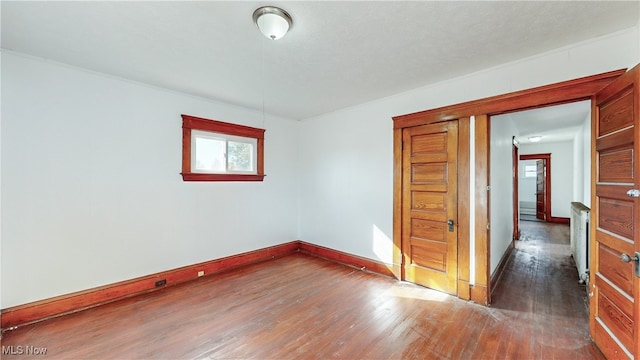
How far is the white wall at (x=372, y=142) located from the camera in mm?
2266

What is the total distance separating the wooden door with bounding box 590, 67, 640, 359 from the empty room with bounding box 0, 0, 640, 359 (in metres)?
0.02

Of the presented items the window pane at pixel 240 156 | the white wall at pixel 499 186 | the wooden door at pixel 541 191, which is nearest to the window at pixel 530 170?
the wooden door at pixel 541 191

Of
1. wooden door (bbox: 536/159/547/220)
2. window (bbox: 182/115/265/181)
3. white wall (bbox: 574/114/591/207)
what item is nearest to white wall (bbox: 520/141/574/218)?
wooden door (bbox: 536/159/547/220)

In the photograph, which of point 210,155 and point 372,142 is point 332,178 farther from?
point 210,155

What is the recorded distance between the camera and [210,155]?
389 centimetres

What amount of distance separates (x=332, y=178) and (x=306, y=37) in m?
2.74

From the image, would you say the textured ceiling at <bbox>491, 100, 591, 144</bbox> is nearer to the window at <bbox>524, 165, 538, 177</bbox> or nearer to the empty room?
the empty room

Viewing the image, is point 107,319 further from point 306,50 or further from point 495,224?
point 495,224

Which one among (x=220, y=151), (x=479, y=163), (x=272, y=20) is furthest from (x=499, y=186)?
(x=220, y=151)

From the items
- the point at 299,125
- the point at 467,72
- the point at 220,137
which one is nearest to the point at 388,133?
the point at 467,72

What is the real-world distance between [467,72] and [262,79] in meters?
2.42

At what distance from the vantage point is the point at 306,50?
7.78 ft

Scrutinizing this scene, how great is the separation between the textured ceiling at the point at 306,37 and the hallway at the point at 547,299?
2.65 m

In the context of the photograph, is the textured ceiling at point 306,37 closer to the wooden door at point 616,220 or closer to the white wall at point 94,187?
the white wall at point 94,187
